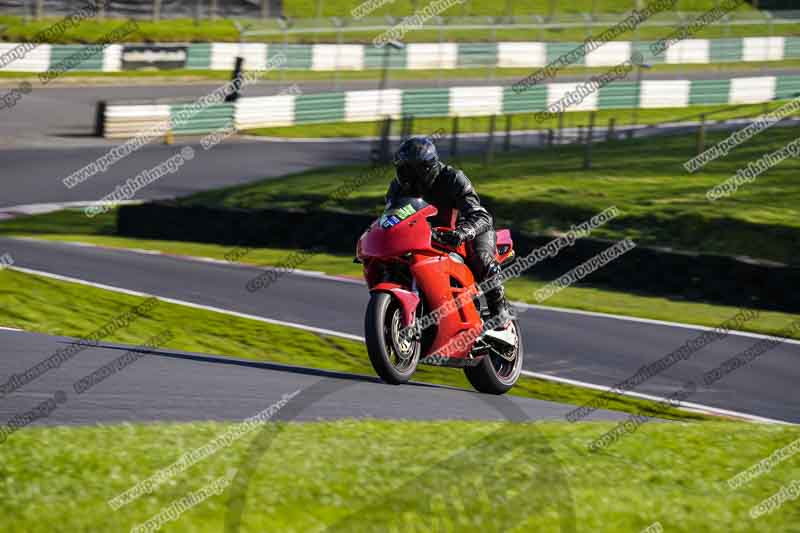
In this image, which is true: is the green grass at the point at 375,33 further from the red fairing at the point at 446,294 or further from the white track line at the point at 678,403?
the red fairing at the point at 446,294

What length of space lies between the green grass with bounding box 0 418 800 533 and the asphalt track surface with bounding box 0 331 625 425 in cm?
50

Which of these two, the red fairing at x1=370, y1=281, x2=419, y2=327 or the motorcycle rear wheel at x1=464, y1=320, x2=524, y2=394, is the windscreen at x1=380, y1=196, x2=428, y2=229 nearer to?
the red fairing at x1=370, y1=281, x2=419, y2=327

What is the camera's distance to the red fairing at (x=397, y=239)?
31.0 feet

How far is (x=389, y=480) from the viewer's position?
6.46m

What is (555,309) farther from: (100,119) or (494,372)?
(100,119)

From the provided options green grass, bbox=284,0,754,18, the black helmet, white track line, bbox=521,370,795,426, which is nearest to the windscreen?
the black helmet

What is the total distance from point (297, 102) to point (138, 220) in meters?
14.8

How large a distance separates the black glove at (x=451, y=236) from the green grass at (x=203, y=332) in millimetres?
3266

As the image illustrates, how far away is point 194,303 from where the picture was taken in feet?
55.5

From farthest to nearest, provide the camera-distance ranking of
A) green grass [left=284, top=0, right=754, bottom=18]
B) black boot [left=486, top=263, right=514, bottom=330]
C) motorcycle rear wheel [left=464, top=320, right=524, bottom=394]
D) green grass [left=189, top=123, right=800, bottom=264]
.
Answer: green grass [left=284, top=0, right=754, bottom=18] < green grass [left=189, top=123, right=800, bottom=264] < motorcycle rear wheel [left=464, top=320, right=524, bottom=394] < black boot [left=486, top=263, right=514, bottom=330]

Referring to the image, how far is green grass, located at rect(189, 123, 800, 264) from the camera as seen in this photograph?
21172 millimetres

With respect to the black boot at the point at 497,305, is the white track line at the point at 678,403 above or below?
below

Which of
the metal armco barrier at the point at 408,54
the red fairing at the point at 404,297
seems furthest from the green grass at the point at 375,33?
the red fairing at the point at 404,297

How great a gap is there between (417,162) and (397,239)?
74cm
